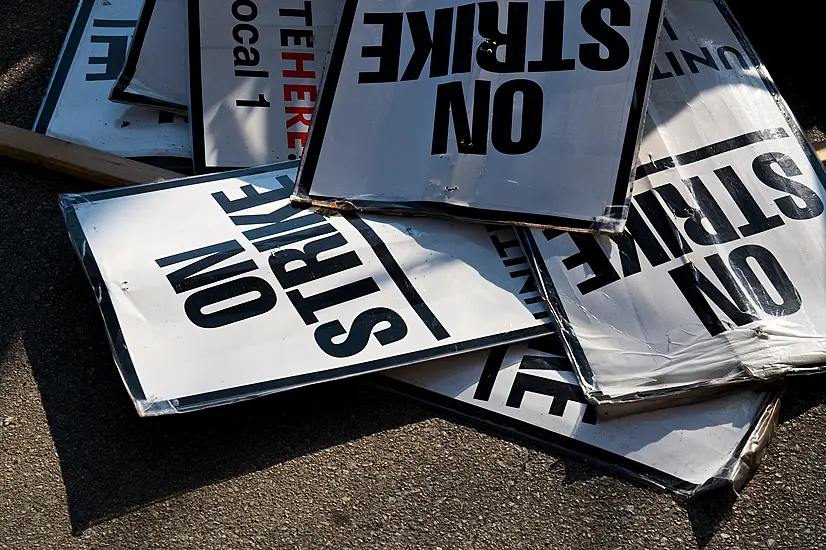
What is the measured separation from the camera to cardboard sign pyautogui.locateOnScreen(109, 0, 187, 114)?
3318mm

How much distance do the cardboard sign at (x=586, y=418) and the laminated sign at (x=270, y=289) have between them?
8 centimetres

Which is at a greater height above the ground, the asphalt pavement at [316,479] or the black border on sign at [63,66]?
the black border on sign at [63,66]

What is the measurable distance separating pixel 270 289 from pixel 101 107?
1304 millimetres

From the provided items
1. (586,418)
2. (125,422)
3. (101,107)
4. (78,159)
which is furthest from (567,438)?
(101,107)

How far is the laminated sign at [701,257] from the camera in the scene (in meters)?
2.50

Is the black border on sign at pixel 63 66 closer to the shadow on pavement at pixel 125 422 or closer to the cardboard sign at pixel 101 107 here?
the cardboard sign at pixel 101 107

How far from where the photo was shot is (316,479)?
240 cm

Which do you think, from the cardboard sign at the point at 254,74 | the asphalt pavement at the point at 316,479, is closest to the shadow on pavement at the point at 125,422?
the asphalt pavement at the point at 316,479

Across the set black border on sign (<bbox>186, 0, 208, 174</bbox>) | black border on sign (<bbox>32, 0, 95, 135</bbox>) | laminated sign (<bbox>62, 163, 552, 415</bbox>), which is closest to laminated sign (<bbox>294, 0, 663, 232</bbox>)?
laminated sign (<bbox>62, 163, 552, 415</bbox>)

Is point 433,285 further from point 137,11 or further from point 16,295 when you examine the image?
point 137,11

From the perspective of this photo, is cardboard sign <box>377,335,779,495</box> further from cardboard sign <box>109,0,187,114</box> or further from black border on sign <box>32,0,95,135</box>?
black border on sign <box>32,0,95,135</box>

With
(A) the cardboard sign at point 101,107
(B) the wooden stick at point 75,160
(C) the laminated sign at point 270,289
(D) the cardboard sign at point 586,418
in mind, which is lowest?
(D) the cardboard sign at point 586,418

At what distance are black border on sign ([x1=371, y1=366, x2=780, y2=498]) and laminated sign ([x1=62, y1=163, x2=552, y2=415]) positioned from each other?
13 cm

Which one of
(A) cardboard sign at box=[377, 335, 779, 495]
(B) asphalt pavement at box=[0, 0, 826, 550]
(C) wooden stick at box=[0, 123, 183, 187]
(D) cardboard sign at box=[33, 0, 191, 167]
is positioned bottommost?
(B) asphalt pavement at box=[0, 0, 826, 550]
